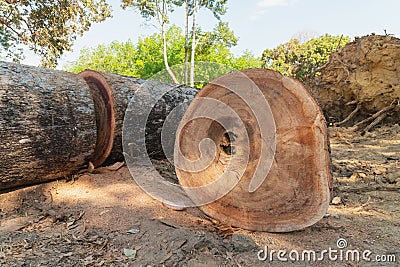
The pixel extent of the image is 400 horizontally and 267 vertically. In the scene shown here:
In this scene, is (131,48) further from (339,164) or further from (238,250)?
(238,250)

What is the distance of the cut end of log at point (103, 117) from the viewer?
2.89 meters

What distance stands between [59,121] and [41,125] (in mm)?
158

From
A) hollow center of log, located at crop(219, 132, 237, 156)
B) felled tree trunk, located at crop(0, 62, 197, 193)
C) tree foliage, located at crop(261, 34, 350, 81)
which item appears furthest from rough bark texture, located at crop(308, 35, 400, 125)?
hollow center of log, located at crop(219, 132, 237, 156)

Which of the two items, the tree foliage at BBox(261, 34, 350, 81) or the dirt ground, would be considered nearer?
the dirt ground

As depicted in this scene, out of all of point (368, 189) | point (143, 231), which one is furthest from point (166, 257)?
point (368, 189)

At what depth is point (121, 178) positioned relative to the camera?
2.81 meters

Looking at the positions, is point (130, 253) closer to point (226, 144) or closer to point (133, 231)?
point (133, 231)

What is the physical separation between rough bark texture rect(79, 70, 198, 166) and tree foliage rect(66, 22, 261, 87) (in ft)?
34.0

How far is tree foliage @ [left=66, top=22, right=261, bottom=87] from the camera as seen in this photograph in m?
17.5

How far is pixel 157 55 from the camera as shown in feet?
69.6

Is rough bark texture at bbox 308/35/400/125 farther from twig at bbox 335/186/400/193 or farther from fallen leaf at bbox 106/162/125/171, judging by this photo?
fallen leaf at bbox 106/162/125/171

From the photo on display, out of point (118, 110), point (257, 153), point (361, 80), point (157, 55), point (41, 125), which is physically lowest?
point (257, 153)

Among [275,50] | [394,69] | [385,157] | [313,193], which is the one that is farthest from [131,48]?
[313,193]

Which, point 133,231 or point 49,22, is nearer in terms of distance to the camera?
point 133,231
